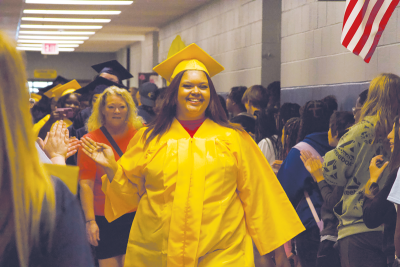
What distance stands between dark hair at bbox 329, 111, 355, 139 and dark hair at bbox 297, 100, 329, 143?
5.7 inches

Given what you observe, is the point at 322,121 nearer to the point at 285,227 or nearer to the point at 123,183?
the point at 285,227

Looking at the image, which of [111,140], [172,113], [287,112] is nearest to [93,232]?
[111,140]

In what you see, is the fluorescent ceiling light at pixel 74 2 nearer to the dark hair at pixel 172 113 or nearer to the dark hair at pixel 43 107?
the dark hair at pixel 43 107

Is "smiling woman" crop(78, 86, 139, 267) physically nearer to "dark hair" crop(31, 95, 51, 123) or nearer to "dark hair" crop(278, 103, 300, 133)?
"dark hair" crop(278, 103, 300, 133)

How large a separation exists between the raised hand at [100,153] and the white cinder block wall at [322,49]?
3126 mm

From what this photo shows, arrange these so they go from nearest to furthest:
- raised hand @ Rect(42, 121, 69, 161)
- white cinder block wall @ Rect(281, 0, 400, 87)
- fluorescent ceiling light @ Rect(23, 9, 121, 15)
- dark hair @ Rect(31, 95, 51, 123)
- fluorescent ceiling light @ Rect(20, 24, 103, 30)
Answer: raised hand @ Rect(42, 121, 69, 161) < white cinder block wall @ Rect(281, 0, 400, 87) < dark hair @ Rect(31, 95, 51, 123) < fluorescent ceiling light @ Rect(23, 9, 121, 15) < fluorescent ceiling light @ Rect(20, 24, 103, 30)

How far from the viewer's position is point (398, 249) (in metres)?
2.28

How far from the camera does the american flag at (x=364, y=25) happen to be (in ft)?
12.1

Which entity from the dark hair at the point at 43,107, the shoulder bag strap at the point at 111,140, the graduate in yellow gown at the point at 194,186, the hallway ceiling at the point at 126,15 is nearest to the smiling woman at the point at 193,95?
the graduate in yellow gown at the point at 194,186

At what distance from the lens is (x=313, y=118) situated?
12.3 feet

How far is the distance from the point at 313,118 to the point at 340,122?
250 mm

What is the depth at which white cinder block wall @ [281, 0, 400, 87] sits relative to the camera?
493 cm

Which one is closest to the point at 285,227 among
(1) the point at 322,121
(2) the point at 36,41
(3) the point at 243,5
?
(1) the point at 322,121

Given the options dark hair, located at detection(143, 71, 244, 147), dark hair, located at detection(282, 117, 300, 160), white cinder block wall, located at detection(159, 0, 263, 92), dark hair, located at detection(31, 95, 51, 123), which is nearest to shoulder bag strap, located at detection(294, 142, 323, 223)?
dark hair, located at detection(282, 117, 300, 160)
